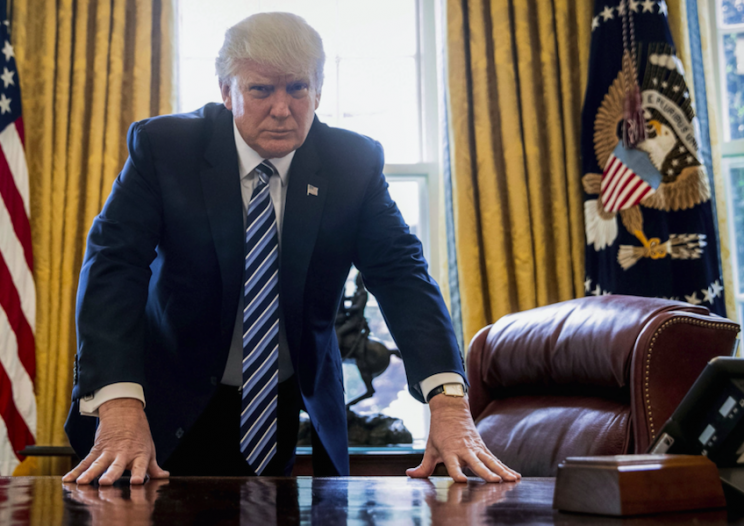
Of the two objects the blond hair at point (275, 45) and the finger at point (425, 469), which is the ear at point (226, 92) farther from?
the finger at point (425, 469)

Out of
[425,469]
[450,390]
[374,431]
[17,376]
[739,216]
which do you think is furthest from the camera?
[739,216]

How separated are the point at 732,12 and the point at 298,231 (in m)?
2.96

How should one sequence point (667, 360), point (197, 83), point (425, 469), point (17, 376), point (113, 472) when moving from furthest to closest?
point (197, 83), point (17, 376), point (667, 360), point (425, 469), point (113, 472)

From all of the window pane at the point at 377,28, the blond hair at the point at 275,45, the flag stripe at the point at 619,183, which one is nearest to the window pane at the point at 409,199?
the window pane at the point at 377,28

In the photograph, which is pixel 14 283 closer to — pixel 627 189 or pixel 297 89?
pixel 297 89

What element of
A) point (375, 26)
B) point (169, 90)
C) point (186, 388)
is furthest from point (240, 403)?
point (375, 26)

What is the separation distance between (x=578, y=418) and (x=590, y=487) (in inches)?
49.6

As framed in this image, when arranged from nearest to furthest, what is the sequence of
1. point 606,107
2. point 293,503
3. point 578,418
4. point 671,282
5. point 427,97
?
point 293,503 → point 578,418 → point 671,282 → point 606,107 → point 427,97

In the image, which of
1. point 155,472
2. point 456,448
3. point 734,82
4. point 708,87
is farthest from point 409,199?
point 155,472

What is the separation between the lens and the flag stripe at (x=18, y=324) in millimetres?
2977

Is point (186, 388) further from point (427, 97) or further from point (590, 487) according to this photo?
point (427, 97)

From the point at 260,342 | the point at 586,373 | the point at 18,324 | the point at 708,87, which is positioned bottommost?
the point at 586,373

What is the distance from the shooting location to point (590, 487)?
0.60m

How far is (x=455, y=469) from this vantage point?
1056 millimetres
